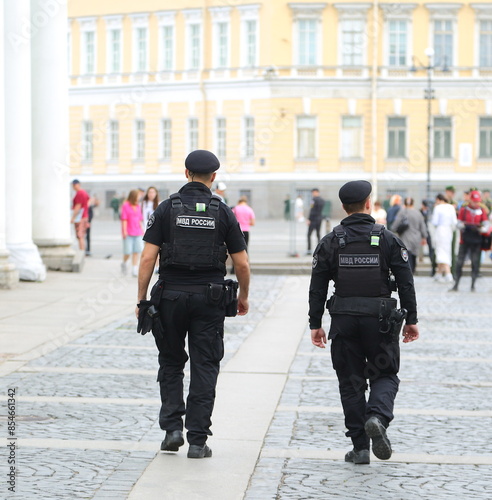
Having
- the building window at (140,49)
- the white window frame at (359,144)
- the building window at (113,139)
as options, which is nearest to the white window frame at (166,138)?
the building window at (113,139)

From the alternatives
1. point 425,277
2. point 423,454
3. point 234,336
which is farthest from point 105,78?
point 423,454

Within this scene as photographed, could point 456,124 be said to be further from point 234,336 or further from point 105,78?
point 234,336

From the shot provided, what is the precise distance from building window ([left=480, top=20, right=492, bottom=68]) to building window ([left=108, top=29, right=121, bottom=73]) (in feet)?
58.8

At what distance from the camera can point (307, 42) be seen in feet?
195

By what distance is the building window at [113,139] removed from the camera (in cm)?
6206

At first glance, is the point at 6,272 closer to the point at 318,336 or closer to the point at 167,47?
the point at 318,336

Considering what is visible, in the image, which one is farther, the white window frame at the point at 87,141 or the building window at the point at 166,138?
the white window frame at the point at 87,141

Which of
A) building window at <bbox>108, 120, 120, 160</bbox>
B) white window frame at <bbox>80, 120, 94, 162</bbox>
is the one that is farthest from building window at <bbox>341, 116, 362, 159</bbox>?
white window frame at <bbox>80, 120, 94, 162</bbox>

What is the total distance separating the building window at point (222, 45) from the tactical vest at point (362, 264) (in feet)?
174

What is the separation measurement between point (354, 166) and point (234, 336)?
4470 centimetres

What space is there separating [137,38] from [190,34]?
3.11m

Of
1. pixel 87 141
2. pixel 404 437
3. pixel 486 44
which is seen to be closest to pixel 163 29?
pixel 87 141

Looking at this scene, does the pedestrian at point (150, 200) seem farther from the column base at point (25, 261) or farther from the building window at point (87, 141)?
the building window at point (87, 141)

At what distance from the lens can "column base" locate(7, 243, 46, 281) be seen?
20.1 m
